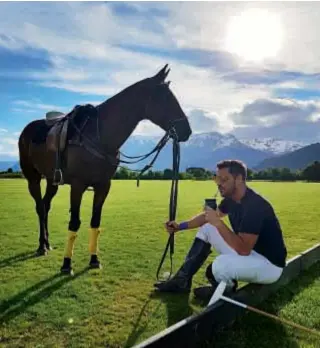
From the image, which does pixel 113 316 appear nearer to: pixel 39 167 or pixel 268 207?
pixel 268 207

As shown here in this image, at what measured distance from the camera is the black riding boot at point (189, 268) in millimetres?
6591

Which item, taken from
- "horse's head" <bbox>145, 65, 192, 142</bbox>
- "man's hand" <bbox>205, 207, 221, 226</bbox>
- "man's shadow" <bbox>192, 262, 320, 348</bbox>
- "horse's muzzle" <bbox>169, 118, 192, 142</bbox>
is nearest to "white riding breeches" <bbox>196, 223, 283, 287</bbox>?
"man's shadow" <bbox>192, 262, 320, 348</bbox>

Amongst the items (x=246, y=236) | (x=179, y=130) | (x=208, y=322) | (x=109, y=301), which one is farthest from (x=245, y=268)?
(x=179, y=130)

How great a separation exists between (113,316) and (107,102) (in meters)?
3.93

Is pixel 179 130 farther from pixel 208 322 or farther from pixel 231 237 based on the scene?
pixel 208 322

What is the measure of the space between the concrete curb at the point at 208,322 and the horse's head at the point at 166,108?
2.85m

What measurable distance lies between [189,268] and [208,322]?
1.69 meters

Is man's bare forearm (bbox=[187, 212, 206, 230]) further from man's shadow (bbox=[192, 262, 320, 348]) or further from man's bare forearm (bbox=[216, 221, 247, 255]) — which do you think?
man's bare forearm (bbox=[216, 221, 247, 255])

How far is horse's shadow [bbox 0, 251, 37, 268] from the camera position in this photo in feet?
28.4

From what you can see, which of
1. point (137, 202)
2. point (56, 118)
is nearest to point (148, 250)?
point (56, 118)

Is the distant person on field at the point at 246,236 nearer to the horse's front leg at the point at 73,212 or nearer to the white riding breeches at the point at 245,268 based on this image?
the white riding breeches at the point at 245,268

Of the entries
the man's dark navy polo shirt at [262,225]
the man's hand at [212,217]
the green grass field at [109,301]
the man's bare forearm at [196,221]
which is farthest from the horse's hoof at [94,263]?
the man's hand at [212,217]

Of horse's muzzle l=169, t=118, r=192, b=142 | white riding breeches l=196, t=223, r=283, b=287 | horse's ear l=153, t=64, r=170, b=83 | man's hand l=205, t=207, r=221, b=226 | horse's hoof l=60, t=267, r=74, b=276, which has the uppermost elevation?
horse's ear l=153, t=64, r=170, b=83

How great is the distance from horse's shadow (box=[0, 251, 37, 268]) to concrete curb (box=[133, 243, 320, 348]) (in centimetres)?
474
